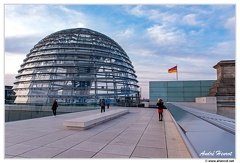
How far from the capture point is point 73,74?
31.8 meters

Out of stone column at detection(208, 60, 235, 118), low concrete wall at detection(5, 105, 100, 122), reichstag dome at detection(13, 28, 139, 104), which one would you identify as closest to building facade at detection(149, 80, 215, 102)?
reichstag dome at detection(13, 28, 139, 104)

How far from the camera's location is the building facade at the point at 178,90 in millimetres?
32281

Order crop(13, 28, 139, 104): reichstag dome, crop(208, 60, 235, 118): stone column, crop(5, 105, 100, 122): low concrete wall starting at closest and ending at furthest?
crop(208, 60, 235, 118): stone column < crop(5, 105, 100, 122): low concrete wall < crop(13, 28, 139, 104): reichstag dome

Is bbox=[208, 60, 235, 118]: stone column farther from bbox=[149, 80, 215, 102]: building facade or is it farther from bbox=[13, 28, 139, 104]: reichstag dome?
bbox=[13, 28, 139, 104]: reichstag dome

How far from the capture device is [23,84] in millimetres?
33844

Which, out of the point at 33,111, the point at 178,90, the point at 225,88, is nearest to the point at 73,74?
the point at 33,111

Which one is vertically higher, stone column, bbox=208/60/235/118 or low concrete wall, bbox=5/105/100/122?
stone column, bbox=208/60/235/118

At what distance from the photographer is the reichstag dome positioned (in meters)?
31.3

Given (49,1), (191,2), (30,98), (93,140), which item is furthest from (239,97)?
(30,98)

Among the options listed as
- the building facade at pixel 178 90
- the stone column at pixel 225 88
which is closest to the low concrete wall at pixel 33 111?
the building facade at pixel 178 90

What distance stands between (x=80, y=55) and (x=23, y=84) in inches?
457

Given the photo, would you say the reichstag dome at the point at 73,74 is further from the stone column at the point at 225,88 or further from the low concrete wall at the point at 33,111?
the stone column at the point at 225,88

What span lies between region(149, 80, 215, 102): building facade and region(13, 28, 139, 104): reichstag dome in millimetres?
5024

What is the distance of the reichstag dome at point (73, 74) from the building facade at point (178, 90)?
5.02 m
